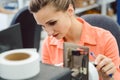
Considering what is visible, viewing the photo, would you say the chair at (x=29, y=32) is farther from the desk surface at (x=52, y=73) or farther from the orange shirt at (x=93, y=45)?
the desk surface at (x=52, y=73)

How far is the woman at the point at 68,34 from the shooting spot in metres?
1.07

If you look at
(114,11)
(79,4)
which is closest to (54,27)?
(79,4)

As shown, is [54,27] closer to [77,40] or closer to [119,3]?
[77,40]

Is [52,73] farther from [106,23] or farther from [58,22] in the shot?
[106,23]

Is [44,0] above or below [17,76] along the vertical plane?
above

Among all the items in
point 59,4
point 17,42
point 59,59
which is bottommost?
point 59,59

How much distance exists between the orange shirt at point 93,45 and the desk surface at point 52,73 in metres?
0.55

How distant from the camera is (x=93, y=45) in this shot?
1257mm

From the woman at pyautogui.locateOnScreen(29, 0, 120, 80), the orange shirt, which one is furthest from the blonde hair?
the orange shirt

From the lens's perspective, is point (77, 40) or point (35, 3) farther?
point (77, 40)

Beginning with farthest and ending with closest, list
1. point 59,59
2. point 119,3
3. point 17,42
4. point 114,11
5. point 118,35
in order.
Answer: point 114,11 → point 119,3 → point 118,35 → point 59,59 → point 17,42

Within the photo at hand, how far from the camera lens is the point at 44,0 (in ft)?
3.58

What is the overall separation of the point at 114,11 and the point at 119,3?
3.92 feet

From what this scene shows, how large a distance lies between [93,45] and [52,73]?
25.8 inches
